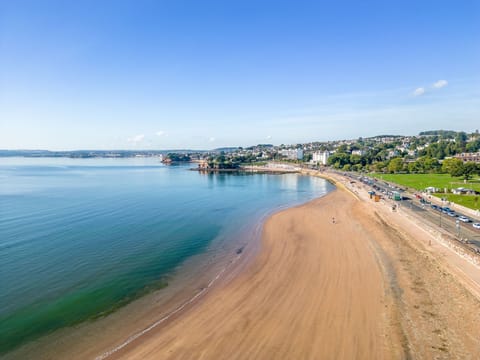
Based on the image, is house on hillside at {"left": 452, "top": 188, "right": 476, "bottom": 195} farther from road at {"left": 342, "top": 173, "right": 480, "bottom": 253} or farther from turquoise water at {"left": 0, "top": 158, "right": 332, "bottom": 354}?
turquoise water at {"left": 0, "top": 158, "right": 332, "bottom": 354}

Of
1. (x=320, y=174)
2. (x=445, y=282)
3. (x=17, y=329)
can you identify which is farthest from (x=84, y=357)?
(x=320, y=174)

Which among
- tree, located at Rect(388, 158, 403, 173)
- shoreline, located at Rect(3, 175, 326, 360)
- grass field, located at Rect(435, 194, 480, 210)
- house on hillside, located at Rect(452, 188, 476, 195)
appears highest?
tree, located at Rect(388, 158, 403, 173)

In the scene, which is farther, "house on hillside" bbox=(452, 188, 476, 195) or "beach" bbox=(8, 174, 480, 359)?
"house on hillside" bbox=(452, 188, 476, 195)

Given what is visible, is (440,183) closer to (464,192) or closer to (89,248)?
(464,192)

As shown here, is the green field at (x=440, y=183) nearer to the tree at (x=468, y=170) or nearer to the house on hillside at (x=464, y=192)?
the tree at (x=468, y=170)

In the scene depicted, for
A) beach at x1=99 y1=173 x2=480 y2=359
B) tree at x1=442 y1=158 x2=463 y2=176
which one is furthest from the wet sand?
tree at x1=442 y1=158 x2=463 y2=176

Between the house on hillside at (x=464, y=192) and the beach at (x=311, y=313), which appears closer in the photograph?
the beach at (x=311, y=313)

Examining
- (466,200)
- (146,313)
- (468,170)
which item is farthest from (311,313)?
(468,170)

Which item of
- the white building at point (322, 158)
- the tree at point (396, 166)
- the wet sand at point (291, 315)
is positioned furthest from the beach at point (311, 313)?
the white building at point (322, 158)
